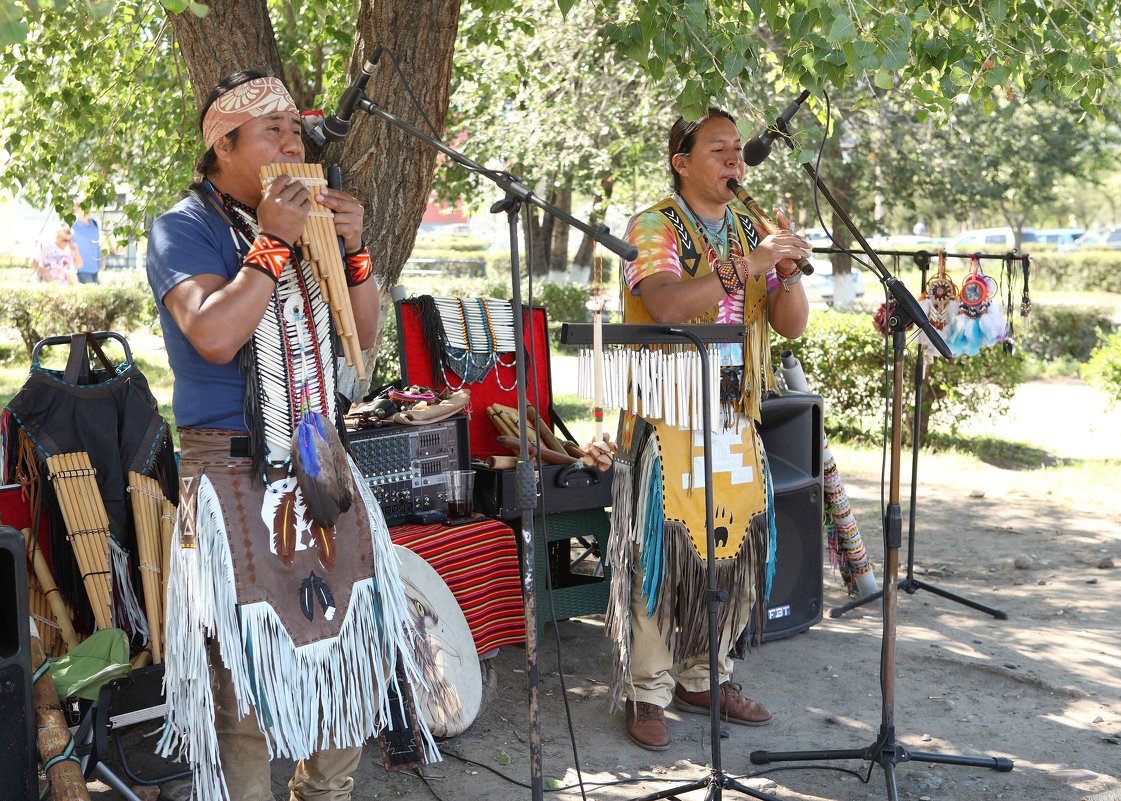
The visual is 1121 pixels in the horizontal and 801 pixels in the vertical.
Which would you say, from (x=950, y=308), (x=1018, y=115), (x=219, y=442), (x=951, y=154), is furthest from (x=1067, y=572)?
(x=1018, y=115)

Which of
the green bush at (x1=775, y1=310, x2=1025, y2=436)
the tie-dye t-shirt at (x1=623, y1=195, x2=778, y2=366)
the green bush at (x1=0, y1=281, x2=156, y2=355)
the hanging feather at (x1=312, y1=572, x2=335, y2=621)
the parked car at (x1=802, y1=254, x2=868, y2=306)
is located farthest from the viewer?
the parked car at (x1=802, y1=254, x2=868, y2=306)

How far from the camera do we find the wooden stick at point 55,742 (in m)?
2.60

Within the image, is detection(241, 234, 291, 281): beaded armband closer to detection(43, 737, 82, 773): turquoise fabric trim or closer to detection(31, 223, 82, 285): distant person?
detection(43, 737, 82, 773): turquoise fabric trim

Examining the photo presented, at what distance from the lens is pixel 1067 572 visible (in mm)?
5488

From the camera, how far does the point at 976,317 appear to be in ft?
18.3

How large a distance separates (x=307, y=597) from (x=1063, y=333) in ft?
44.8

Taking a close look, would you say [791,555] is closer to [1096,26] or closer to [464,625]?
[464,625]

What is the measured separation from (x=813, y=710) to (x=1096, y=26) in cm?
256

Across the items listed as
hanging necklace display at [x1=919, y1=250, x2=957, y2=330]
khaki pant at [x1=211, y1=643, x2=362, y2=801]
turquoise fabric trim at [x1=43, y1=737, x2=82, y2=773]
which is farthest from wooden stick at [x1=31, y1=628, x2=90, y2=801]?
hanging necklace display at [x1=919, y1=250, x2=957, y2=330]

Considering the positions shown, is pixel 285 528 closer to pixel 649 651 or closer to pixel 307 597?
pixel 307 597

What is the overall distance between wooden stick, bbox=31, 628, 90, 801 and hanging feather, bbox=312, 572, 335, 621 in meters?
0.76

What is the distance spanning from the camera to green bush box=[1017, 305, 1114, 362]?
14.0 metres

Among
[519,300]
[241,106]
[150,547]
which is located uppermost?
[241,106]

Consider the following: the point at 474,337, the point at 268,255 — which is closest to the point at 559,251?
the point at 474,337
